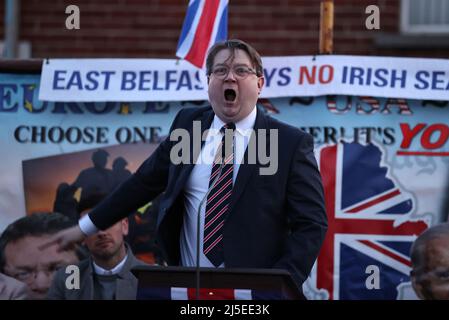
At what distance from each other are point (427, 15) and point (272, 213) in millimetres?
5461

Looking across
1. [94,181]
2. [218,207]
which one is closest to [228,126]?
[218,207]

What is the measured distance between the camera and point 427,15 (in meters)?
9.12

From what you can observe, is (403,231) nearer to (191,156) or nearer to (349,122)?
(349,122)

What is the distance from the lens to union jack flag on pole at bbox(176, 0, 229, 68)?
6.19 metres

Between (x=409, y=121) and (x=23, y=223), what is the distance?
241 cm

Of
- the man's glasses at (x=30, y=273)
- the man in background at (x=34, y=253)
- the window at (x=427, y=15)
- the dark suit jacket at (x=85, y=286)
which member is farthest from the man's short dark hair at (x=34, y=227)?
the window at (x=427, y=15)

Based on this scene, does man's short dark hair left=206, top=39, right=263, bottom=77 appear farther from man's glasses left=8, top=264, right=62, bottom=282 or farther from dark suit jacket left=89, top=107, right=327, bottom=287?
man's glasses left=8, top=264, right=62, bottom=282

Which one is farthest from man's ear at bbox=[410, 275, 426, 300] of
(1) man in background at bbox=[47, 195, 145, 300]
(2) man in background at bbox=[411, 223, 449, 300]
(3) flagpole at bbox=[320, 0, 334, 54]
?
(1) man in background at bbox=[47, 195, 145, 300]

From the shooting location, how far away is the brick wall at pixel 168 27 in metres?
8.95

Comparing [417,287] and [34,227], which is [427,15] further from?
[34,227]

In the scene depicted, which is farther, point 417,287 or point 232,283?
point 417,287

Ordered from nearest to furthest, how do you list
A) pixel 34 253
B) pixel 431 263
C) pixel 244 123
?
pixel 244 123
pixel 431 263
pixel 34 253

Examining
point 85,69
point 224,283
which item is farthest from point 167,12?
point 224,283

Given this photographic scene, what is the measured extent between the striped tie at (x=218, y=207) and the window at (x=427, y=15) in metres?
5.29
